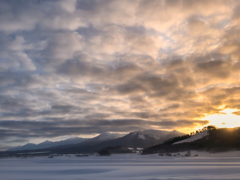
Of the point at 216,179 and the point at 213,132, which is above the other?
the point at 213,132

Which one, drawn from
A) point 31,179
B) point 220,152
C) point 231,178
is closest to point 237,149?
point 220,152

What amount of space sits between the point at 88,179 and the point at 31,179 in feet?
26.0

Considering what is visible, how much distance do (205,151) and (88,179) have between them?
12349 centimetres

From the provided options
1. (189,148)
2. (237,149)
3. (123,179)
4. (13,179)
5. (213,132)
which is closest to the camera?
(123,179)

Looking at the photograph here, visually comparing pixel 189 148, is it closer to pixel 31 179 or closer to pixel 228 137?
pixel 228 137

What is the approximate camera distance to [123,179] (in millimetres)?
29203

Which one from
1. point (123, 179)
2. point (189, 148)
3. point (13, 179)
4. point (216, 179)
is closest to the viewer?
point (216, 179)

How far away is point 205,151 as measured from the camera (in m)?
140

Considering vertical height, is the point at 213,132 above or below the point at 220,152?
above

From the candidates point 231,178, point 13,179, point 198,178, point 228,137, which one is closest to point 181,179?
point 198,178

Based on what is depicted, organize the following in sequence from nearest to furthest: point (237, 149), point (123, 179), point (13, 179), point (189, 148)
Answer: point (123, 179) < point (13, 179) < point (237, 149) < point (189, 148)

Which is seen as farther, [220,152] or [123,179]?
[220,152]

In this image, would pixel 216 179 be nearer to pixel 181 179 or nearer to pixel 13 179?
pixel 181 179

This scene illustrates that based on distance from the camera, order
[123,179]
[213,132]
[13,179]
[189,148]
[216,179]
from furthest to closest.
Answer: [213,132] → [189,148] → [13,179] → [123,179] → [216,179]
